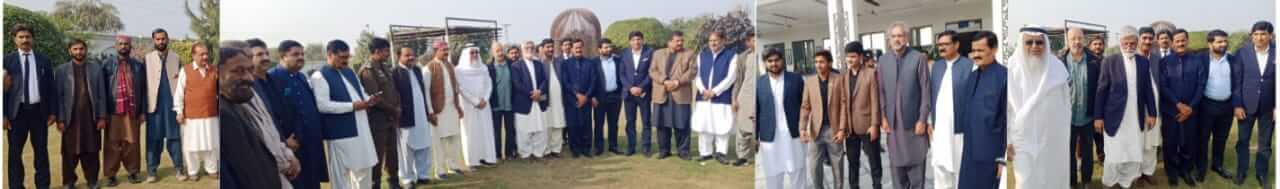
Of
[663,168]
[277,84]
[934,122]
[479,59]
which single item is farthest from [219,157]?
[934,122]

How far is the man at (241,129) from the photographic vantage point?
8.67 ft

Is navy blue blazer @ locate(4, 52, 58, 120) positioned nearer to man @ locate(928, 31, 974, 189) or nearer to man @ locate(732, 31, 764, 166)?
man @ locate(732, 31, 764, 166)

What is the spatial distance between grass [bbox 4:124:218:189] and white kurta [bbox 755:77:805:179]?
231 centimetres

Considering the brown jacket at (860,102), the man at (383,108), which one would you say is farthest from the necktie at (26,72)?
the brown jacket at (860,102)

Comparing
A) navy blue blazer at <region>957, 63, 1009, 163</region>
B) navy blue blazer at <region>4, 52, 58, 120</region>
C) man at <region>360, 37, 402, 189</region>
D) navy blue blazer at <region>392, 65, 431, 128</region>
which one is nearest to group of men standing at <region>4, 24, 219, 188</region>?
navy blue blazer at <region>4, 52, 58, 120</region>

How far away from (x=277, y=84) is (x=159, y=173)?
3.51ft

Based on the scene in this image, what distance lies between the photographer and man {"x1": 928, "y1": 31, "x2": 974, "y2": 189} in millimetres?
2598

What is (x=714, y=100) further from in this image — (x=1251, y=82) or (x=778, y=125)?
(x=1251, y=82)

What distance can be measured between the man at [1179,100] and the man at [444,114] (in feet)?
9.43

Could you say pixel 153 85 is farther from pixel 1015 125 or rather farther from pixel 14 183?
pixel 1015 125

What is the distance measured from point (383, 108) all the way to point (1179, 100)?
3254 millimetres

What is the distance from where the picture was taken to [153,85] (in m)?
3.08

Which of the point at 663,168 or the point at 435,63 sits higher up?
the point at 435,63

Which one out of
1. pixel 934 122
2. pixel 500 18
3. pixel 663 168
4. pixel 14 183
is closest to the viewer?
pixel 500 18
